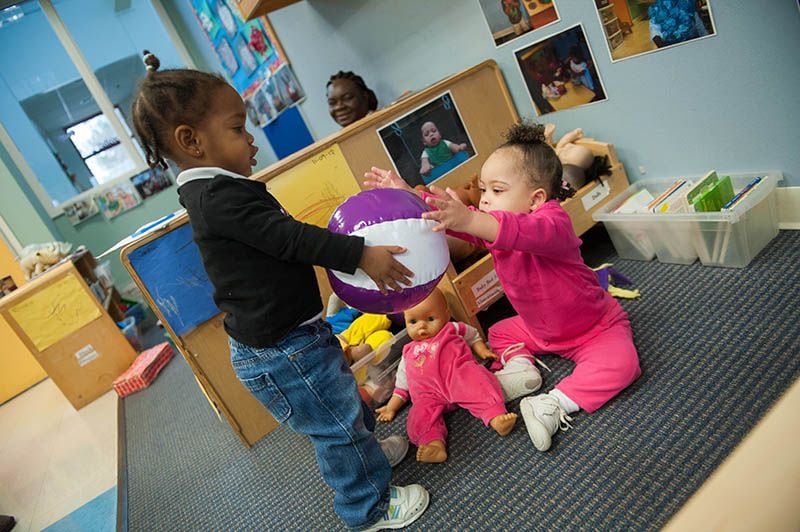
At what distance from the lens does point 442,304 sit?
1431 millimetres

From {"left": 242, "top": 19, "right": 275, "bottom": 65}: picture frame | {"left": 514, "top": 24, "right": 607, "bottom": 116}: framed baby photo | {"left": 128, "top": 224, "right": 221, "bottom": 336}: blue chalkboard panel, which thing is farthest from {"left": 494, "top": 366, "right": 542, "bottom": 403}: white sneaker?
{"left": 242, "top": 19, "right": 275, "bottom": 65}: picture frame

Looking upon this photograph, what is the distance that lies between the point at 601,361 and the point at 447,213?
1.71 ft

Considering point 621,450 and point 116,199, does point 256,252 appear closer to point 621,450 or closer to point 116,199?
point 621,450

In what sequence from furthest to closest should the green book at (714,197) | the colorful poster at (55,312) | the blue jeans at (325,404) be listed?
the colorful poster at (55,312)
the green book at (714,197)
the blue jeans at (325,404)

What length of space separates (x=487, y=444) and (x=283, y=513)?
55cm

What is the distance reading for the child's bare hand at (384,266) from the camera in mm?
917

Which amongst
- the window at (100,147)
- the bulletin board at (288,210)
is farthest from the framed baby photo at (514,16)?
the window at (100,147)

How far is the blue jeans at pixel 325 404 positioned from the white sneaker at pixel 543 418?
1.10 ft

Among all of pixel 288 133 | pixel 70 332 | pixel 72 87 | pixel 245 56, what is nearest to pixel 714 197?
pixel 288 133

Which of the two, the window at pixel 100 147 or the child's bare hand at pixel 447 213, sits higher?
the window at pixel 100 147

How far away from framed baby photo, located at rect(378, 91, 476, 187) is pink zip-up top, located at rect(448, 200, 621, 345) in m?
0.53

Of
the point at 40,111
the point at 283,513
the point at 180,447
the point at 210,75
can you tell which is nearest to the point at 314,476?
the point at 283,513

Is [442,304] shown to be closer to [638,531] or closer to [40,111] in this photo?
[638,531]

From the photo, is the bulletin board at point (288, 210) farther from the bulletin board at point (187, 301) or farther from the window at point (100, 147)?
the window at point (100, 147)
